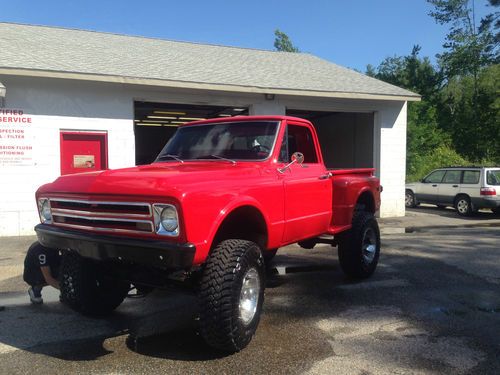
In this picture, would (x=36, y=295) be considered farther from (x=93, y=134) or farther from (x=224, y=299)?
(x=93, y=134)

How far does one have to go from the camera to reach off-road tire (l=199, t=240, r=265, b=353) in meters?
3.71

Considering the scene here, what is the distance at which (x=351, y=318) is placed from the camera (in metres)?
4.86

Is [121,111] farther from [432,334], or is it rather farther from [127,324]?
[432,334]

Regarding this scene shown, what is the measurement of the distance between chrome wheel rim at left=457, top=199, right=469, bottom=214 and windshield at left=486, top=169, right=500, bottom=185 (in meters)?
0.95

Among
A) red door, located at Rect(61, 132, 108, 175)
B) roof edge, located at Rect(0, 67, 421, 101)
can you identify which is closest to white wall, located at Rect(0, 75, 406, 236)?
red door, located at Rect(61, 132, 108, 175)

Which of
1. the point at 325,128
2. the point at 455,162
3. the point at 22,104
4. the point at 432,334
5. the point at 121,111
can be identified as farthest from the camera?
the point at 455,162

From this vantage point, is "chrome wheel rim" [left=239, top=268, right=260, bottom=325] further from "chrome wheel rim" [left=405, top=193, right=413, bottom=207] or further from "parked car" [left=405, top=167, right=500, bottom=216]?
"chrome wheel rim" [left=405, top=193, right=413, bottom=207]

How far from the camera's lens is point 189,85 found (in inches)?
430

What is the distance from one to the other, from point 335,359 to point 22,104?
8805 mm

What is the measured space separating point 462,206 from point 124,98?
1110 centimetres

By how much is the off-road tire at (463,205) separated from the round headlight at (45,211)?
1373 centimetres

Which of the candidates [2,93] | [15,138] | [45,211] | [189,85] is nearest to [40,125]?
[15,138]

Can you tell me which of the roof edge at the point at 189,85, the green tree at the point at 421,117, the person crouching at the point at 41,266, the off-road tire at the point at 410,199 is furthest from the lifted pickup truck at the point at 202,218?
the green tree at the point at 421,117

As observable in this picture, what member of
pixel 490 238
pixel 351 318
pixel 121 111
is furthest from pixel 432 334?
pixel 121 111
